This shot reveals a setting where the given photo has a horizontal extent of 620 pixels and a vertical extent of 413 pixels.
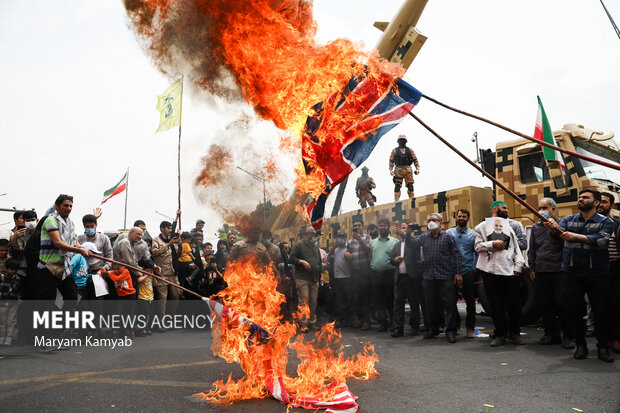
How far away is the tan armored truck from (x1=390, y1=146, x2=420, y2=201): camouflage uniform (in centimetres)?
87

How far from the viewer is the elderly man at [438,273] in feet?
22.8

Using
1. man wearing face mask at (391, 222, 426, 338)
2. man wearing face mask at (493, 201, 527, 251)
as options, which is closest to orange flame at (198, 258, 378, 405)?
man wearing face mask at (391, 222, 426, 338)

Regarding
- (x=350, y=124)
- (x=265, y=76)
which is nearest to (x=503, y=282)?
(x=350, y=124)

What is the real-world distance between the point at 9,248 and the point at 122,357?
10.7 ft

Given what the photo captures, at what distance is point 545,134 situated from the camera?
7.68m

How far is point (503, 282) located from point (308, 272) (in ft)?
11.1

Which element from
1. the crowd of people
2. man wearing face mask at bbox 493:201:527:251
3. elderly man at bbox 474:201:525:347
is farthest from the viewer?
man wearing face mask at bbox 493:201:527:251

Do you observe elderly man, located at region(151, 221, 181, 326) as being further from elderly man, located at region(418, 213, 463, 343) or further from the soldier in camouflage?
the soldier in camouflage

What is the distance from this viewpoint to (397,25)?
11.4 m

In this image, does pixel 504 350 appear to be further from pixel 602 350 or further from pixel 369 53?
pixel 369 53

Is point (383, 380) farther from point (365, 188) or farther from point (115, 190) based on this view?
point (115, 190)

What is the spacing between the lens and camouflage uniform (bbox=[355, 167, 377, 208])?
11763mm

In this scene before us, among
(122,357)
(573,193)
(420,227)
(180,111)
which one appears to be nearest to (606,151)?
(573,193)

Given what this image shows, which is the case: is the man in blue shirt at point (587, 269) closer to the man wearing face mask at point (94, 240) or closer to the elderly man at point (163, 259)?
the elderly man at point (163, 259)
